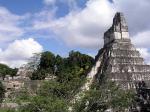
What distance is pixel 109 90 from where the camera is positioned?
21.4 metres

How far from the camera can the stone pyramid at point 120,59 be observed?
3419 centimetres

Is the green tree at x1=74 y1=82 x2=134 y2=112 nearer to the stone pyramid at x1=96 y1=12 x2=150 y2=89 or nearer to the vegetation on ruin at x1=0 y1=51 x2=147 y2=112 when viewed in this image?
the vegetation on ruin at x1=0 y1=51 x2=147 y2=112

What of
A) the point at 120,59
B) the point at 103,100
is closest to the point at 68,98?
the point at 103,100

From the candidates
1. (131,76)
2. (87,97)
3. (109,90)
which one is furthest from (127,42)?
(87,97)

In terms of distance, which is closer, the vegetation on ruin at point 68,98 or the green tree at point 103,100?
the vegetation on ruin at point 68,98

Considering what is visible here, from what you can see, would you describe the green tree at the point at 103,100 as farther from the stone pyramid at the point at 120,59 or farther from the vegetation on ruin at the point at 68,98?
the stone pyramid at the point at 120,59

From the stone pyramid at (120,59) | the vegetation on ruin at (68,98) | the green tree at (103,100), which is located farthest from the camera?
the stone pyramid at (120,59)

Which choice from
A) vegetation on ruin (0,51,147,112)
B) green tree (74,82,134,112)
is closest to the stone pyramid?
green tree (74,82,134,112)

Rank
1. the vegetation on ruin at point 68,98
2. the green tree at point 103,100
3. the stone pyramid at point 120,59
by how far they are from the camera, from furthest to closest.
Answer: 1. the stone pyramid at point 120,59
2. the green tree at point 103,100
3. the vegetation on ruin at point 68,98

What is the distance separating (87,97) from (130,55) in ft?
58.9

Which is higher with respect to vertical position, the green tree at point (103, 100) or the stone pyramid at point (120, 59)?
the stone pyramid at point (120, 59)

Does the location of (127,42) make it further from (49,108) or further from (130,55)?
(49,108)

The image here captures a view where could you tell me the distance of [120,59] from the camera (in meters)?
35.8

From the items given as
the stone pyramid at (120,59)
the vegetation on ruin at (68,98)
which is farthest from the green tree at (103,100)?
the stone pyramid at (120,59)
